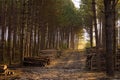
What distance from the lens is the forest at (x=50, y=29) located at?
19.6 meters

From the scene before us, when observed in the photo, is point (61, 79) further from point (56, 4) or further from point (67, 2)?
point (67, 2)

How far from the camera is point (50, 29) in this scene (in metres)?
51.3

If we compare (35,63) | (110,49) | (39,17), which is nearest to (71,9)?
(39,17)

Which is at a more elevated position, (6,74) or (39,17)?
(39,17)

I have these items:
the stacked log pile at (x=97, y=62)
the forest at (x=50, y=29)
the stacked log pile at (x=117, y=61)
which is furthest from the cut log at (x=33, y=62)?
the stacked log pile at (x=117, y=61)

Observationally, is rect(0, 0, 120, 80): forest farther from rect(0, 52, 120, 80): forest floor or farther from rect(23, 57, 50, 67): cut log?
rect(0, 52, 120, 80): forest floor

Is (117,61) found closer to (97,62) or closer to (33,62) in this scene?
(97,62)

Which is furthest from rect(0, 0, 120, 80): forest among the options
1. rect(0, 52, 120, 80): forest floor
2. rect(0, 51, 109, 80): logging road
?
rect(0, 51, 109, 80): logging road

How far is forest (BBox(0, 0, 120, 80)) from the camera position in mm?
19628

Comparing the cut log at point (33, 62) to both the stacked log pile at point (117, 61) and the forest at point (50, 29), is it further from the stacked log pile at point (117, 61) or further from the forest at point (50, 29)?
the stacked log pile at point (117, 61)

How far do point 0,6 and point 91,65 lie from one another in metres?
20.6

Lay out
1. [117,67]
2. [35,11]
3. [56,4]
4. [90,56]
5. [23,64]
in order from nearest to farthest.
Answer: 1. [117,67]
2. [90,56]
3. [23,64]
4. [35,11]
5. [56,4]

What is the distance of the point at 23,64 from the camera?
2634 centimetres

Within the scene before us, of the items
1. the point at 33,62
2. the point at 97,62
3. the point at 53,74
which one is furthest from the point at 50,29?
the point at 53,74
